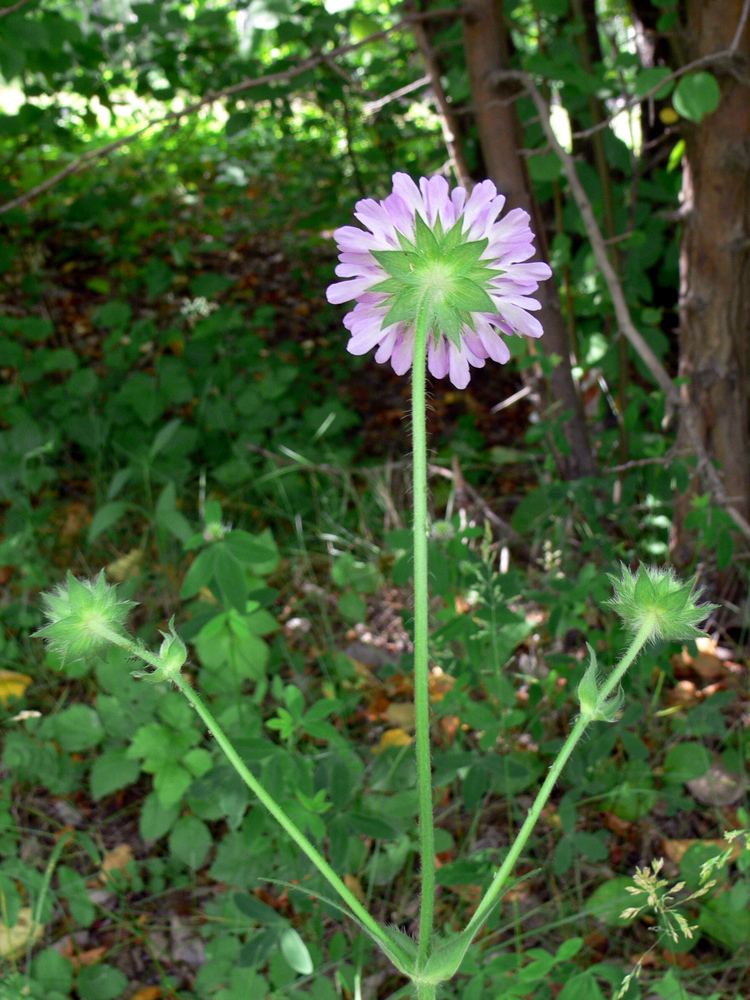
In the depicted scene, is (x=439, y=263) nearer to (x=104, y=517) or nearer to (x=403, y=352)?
(x=403, y=352)

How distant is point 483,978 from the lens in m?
1.14

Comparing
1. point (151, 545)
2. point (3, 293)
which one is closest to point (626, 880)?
point (151, 545)

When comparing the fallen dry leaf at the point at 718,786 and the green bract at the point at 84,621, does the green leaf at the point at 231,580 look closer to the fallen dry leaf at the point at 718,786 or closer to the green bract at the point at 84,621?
the green bract at the point at 84,621

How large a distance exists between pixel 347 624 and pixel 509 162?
131 centimetres

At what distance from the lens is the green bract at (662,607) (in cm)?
74

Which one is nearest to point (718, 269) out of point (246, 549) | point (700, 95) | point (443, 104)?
point (700, 95)

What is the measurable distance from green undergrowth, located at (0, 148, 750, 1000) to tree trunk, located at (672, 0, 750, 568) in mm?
157

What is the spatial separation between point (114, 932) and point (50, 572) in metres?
1.10

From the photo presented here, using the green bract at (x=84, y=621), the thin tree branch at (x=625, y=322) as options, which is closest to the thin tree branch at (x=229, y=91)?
the thin tree branch at (x=625, y=322)

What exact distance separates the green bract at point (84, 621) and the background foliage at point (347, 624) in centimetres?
6

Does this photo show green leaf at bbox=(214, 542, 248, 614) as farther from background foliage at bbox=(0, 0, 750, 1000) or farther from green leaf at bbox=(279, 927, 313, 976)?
green leaf at bbox=(279, 927, 313, 976)

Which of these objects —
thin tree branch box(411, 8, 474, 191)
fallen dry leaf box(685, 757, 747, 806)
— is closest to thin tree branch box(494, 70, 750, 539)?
thin tree branch box(411, 8, 474, 191)

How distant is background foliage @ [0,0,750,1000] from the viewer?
138cm

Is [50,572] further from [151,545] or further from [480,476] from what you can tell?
[480,476]
